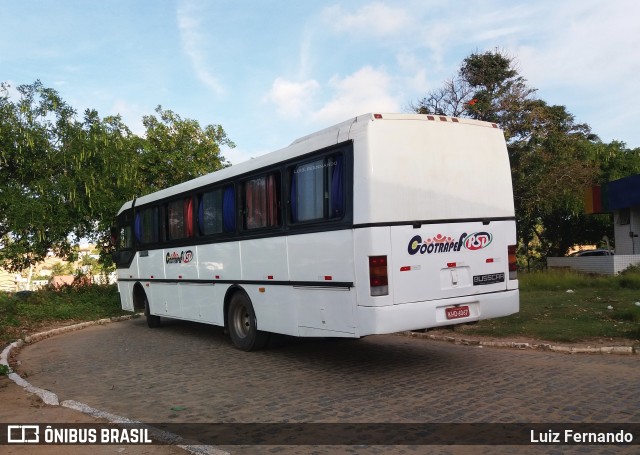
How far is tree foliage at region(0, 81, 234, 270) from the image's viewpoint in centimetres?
1714

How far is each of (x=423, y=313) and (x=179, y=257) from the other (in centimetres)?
661

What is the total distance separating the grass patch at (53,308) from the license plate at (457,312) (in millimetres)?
9692

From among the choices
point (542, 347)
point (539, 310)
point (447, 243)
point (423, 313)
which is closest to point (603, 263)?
point (539, 310)

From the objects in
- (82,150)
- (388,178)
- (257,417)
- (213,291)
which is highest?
(82,150)

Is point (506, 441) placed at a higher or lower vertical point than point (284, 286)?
lower

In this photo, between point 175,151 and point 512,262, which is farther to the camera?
point 175,151

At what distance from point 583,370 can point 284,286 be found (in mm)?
4295

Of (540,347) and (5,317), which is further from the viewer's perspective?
(5,317)

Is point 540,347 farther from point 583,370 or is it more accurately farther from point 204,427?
point 204,427

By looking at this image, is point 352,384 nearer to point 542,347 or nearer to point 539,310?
point 542,347

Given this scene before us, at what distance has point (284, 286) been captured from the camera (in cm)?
841

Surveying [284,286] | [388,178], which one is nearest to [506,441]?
[388,178]

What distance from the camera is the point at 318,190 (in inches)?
303

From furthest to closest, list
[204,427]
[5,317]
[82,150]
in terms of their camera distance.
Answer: [82,150] → [5,317] → [204,427]
